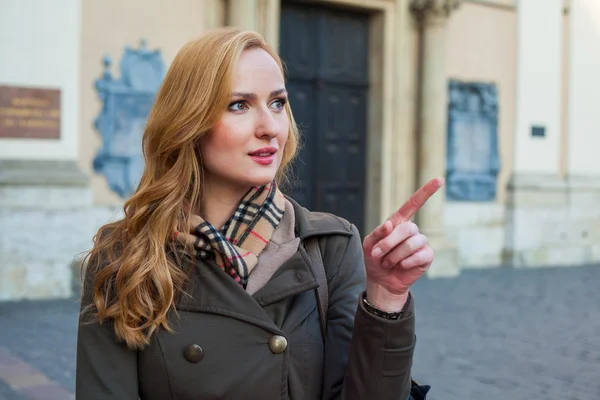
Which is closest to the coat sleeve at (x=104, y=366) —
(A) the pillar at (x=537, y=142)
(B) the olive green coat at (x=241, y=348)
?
(B) the olive green coat at (x=241, y=348)

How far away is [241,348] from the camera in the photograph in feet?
5.91

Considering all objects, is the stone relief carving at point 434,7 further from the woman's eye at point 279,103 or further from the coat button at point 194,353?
the coat button at point 194,353

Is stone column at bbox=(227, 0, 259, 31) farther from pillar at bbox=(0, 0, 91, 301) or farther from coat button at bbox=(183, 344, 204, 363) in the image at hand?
coat button at bbox=(183, 344, 204, 363)

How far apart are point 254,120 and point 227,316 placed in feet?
1.52

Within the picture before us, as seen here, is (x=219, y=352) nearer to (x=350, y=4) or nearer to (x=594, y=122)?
(x=350, y=4)

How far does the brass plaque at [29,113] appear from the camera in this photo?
7.87 meters

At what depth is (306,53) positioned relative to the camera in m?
10.5

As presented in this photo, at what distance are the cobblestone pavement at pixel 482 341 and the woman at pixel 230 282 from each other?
2.90 m

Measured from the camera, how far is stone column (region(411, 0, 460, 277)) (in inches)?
428

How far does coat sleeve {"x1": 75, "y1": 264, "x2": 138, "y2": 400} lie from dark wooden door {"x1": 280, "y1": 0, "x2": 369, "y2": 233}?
331 inches

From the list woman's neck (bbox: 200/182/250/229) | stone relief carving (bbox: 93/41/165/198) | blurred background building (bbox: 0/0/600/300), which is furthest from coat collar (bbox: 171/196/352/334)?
stone relief carving (bbox: 93/41/165/198)

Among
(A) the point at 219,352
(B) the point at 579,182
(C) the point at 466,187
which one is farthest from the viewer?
(B) the point at 579,182

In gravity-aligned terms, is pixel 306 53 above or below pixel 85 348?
above

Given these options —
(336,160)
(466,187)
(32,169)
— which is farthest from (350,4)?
(32,169)
